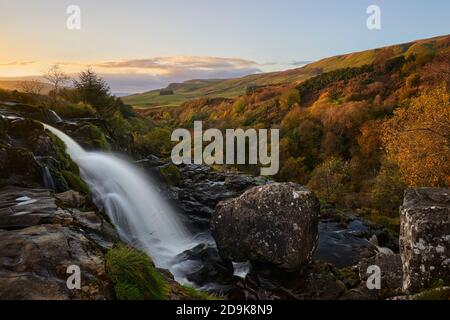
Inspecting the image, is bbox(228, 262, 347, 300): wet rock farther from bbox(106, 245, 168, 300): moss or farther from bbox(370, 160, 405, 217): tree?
bbox(370, 160, 405, 217): tree

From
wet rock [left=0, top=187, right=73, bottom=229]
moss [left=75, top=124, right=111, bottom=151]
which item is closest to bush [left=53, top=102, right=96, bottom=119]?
moss [left=75, top=124, right=111, bottom=151]

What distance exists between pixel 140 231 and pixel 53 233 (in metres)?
13.3

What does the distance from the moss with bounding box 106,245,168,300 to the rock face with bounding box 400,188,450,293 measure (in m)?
9.34

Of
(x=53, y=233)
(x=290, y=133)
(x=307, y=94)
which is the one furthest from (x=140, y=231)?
(x=307, y=94)

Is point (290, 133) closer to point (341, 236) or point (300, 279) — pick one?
point (341, 236)

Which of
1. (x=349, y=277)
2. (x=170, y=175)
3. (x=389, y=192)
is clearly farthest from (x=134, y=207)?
(x=389, y=192)

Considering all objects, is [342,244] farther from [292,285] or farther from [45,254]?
[45,254]

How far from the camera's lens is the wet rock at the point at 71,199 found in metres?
15.4

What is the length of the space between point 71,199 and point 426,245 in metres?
14.3

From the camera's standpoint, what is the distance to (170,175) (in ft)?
119

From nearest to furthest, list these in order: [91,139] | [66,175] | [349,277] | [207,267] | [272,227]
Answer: [349,277] → [272,227] → [207,267] → [66,175] → [91,139]

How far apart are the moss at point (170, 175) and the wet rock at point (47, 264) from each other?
24619 mm

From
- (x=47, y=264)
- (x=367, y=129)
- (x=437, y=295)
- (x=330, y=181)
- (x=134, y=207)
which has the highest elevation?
(x=47, y=264)

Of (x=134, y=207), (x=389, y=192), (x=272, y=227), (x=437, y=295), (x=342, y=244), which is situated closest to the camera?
(x=437, y=295)
